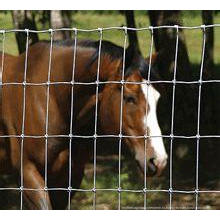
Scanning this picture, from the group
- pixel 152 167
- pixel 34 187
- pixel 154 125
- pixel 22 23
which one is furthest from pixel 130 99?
pixel 22 23

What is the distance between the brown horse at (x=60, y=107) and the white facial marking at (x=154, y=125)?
0.33ft

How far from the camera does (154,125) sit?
4695mm

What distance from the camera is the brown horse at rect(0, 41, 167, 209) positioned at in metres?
4.90

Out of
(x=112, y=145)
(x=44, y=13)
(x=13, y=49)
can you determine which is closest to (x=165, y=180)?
(x=112, y=145)

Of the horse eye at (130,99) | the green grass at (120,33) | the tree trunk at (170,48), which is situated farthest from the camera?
the green grass at (120,33)

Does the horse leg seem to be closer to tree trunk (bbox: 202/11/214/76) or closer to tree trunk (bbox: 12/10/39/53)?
tree trunk (bbox: 12/10/39/53)

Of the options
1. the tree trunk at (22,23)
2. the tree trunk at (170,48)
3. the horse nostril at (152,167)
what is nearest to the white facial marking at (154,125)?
the horse nostril at (152,167)

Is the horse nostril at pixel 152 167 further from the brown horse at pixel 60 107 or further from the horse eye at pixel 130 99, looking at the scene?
the horse eye at pixel 130 99

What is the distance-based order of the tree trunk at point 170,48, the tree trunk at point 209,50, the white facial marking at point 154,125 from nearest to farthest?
1. the white facial marking at point 154,125
2. the tree trunk at point 170,48
3. the tree trunk at point 209,50

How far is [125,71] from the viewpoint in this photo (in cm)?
491

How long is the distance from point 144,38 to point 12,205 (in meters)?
7.55

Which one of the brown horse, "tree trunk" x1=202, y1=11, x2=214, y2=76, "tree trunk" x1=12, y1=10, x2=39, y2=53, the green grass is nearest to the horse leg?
the brown horse

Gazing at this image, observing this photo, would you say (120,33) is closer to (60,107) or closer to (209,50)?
(209,50)

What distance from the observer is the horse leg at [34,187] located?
16.1 feet
